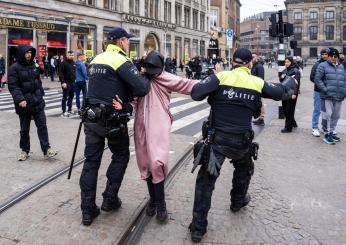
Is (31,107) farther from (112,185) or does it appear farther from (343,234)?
(343,234)

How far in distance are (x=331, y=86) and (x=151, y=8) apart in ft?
125

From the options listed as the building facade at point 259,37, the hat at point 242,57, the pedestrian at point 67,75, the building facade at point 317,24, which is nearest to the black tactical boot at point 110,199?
the hat at point 242,57

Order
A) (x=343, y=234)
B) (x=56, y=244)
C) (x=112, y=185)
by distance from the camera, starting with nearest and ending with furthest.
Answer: (x=56, y=244), (x=343, y=234), (x=112, y=185)

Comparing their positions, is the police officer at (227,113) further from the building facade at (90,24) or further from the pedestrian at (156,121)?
the building facade at (90,24)

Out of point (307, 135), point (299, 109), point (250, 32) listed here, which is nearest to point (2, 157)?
point (307, 135)

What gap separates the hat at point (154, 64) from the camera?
4352 millimetres

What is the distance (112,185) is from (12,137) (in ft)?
16.9

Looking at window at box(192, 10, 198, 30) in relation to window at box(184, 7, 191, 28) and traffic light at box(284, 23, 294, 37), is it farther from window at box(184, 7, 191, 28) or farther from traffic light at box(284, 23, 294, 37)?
traffic light at box(284, 23, 294, 37)

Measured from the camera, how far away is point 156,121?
4441mm

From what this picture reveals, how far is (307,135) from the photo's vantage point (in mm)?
9727

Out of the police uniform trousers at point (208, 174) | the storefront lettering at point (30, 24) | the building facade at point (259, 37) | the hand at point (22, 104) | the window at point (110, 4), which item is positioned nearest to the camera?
the police uniform trousers at point (208, 174)

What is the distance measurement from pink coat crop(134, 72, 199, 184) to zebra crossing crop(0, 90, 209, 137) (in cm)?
524

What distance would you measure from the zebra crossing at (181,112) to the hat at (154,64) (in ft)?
17.7

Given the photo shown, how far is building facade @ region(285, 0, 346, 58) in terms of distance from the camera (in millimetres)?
100812
